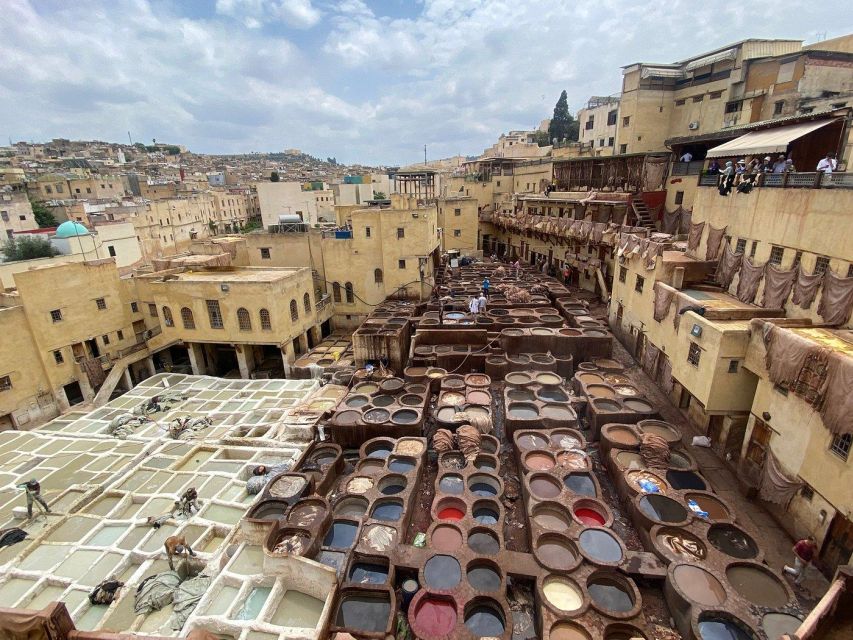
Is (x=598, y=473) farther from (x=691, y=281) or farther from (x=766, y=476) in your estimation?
(x=691, y=281)

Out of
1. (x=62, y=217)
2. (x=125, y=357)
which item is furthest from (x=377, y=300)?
(x=62, y=217)

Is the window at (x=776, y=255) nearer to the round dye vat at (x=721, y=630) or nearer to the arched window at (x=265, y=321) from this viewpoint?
the round dye vat at (x=721, y=630)

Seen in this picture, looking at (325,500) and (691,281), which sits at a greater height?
(691,281)

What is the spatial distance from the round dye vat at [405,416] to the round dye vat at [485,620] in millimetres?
8536

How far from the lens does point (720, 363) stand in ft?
49.6

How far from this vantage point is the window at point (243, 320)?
90.1ft

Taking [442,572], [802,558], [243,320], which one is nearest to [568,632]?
[442,572]

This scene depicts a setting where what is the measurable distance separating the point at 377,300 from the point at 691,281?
22227mm

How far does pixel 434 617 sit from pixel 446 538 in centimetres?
247

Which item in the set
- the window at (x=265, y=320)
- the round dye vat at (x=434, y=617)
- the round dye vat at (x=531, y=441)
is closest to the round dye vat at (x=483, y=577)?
the round dye vat at (x=434, y=617)

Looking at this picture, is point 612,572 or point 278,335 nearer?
point 612,572

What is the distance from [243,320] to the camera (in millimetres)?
27656

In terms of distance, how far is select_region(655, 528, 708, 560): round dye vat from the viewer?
1227cm

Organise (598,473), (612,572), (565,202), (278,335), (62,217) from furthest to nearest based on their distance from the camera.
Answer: (62,217), (565,202), (278,335), (598,473), (612,572)
